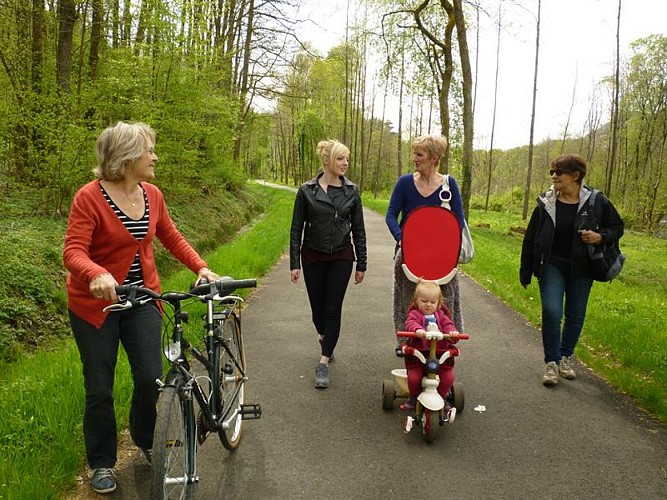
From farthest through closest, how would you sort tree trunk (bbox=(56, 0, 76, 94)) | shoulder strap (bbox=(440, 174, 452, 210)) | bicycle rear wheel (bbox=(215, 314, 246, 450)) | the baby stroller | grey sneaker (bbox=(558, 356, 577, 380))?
tree trunk (bbox=(56, 0, 76, 94))
grey sneaker (bbox=(558, 356, 577, 380))
shoulder strap (bbox=(440, 174, 452, 210))
the baby stroller
bicycle rear wheel (bbox=(215, 314, 246, 450))

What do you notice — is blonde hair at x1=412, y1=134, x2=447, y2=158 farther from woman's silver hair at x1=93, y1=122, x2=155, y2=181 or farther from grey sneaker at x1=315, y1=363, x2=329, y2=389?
woman's silver hair at x1=93, y1=122, x2=155, y2=181

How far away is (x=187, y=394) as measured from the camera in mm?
2660

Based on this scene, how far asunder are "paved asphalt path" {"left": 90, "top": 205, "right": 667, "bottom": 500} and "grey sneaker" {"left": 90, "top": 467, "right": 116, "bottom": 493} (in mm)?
62

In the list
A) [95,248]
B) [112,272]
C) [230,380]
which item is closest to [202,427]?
[230,380]

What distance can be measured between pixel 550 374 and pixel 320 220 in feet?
8.66

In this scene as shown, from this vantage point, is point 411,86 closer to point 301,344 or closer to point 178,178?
point 178,178

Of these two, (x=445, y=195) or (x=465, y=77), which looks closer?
(x=445, y=195)

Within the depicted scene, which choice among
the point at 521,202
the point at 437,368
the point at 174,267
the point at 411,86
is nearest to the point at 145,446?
the point at 437,368

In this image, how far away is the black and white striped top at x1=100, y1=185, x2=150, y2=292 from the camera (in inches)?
111

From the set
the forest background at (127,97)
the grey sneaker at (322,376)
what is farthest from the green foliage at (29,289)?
the grey sneaker at (322,376)

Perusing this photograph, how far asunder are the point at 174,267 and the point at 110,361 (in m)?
8.51

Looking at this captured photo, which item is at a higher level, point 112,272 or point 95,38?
point 95,38

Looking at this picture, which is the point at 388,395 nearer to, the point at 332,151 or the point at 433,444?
the point at 433,444

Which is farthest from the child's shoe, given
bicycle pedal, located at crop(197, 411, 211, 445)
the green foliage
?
the green foliage
